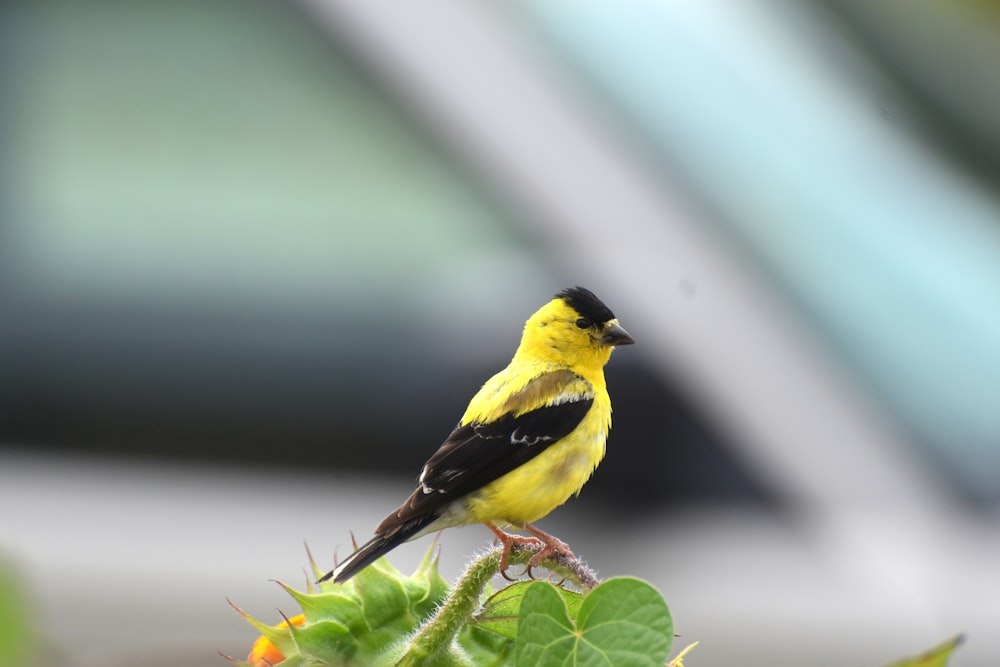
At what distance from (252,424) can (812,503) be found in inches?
47.9

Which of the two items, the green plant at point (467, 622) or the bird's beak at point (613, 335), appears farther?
the bird's beak at point (613, 335)

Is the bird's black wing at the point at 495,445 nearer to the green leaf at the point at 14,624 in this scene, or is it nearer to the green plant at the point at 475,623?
the green plant at the point at 475,623

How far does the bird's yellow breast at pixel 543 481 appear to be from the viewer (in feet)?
3.77

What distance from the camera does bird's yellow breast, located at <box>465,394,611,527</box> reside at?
1148mm

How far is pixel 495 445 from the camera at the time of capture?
1.21m

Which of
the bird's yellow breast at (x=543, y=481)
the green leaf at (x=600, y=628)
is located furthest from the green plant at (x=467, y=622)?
the bird's yellow breast at (x=543, y=481)

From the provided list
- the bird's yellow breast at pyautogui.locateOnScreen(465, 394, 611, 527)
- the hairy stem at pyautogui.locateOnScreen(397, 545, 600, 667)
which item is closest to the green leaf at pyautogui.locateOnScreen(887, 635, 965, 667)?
the hairy stem at pyautogui.locateOnScreen(397, 545, 600, 667)

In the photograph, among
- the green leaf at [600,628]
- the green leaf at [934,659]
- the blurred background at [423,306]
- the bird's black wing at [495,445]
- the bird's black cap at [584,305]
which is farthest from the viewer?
the blurred background at [423,306]

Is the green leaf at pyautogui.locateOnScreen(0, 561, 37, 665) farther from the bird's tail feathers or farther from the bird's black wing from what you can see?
the bird's black wing

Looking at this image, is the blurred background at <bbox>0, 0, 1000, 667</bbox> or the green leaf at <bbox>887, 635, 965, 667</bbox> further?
the blurred background at <bbox>0, 0, 1000, 667</bbox>

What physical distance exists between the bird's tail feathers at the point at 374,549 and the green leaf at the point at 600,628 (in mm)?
185

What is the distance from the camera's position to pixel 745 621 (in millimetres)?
2713

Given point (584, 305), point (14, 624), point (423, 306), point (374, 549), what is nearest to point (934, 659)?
point (14, 624)

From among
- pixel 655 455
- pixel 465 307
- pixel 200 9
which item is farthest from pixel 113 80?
pixel 655 455
